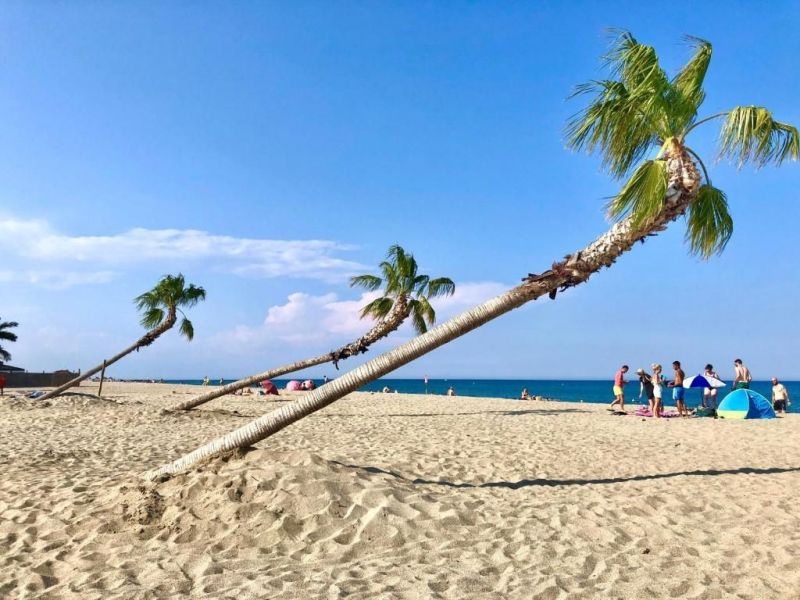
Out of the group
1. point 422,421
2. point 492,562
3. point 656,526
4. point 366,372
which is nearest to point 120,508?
point 366,372

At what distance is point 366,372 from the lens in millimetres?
7523

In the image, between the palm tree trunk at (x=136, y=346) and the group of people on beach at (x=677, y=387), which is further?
the palm tree trunk at (x=136, y=346)

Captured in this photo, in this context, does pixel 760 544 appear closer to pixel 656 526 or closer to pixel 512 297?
pixel 656 526

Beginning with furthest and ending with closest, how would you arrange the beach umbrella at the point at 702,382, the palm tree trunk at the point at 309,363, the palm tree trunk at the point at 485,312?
the beach umbrella at the point at 702,382
the palm tree trunk at the point at 309,363
the palm tree trunk at the point at 485,312

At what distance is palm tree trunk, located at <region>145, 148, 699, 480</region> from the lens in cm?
754

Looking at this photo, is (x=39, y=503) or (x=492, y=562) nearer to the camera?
(x=492, y=562)

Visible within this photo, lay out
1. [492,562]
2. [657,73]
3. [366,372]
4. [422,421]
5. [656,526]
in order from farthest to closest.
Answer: [422,421]
[657,73]
[366,372]
[656,526]
[492,562]

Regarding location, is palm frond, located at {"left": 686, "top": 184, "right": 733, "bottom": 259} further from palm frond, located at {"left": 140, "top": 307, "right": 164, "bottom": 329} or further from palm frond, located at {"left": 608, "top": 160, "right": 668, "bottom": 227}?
palm frond, located at {"left": 140, "top": 307, "right": 164, "bottom": 329}

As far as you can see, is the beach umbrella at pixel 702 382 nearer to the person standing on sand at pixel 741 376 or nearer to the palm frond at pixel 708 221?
the person standing on sand at pixel 741 376

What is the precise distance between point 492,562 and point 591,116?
21.6 ft

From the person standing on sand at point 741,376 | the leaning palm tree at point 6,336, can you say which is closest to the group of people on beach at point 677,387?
the person standing on sand at point 741,376

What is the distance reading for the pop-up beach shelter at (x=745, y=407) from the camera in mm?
18656

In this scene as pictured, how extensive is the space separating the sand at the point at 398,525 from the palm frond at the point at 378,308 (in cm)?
1131

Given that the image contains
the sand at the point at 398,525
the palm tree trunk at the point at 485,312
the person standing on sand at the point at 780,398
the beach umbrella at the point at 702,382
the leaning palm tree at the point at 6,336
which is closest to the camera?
the sand at the point at 398,525
